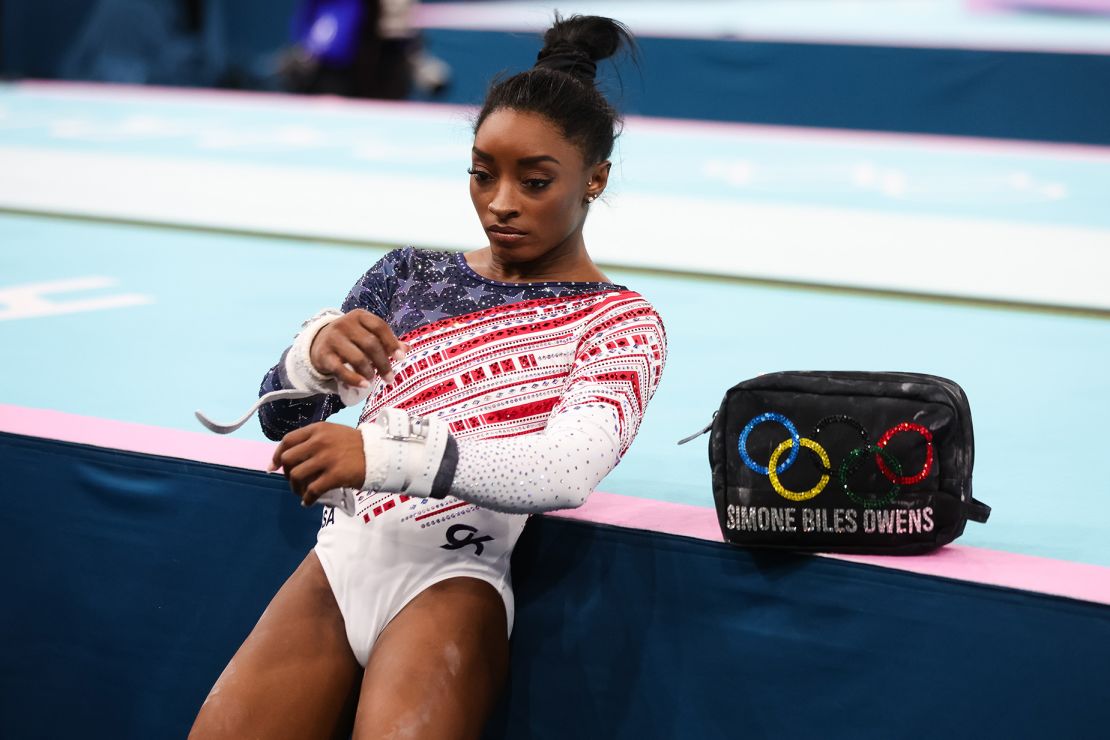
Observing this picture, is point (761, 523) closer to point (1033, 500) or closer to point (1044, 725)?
point (1044, 725)

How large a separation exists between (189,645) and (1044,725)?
135 cm

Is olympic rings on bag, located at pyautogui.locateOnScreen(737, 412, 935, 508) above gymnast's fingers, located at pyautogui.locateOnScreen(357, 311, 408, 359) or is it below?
below

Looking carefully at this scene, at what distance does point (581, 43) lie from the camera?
2.15 meters

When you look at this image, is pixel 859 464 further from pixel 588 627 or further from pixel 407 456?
pixel 407 456

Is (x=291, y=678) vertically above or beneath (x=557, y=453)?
beneath

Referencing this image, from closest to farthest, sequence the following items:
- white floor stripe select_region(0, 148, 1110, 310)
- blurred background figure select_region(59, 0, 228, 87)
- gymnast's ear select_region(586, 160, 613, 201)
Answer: gymnast's ear select_region(586, 160, 613, 201) < white floor stripe select_region(0, 148, 1110, 310) < blurred background figure select_region(59, 0, 228, 87)

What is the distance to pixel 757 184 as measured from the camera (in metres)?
6.38

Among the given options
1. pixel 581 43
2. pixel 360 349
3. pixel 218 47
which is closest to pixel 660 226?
pixel 581 43

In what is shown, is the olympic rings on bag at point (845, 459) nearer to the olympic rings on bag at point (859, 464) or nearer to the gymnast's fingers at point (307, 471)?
the olympic rings on bag at point (859, 464)

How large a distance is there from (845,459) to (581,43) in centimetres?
77

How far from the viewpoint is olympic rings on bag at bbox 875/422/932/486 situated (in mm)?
1844

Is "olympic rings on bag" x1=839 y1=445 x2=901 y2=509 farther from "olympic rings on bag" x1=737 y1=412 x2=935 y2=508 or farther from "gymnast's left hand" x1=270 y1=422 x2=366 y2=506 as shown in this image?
"gymnast's left hand" x1=270 y1=422 x2=366 y2=506

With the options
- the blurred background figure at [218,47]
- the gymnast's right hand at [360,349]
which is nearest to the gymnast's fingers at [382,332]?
the gymnast's right hand at [360,349]

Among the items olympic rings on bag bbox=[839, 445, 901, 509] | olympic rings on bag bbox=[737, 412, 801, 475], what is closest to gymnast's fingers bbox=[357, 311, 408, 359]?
olympic rings on bag bbox=[737, 412, 801, 475]
